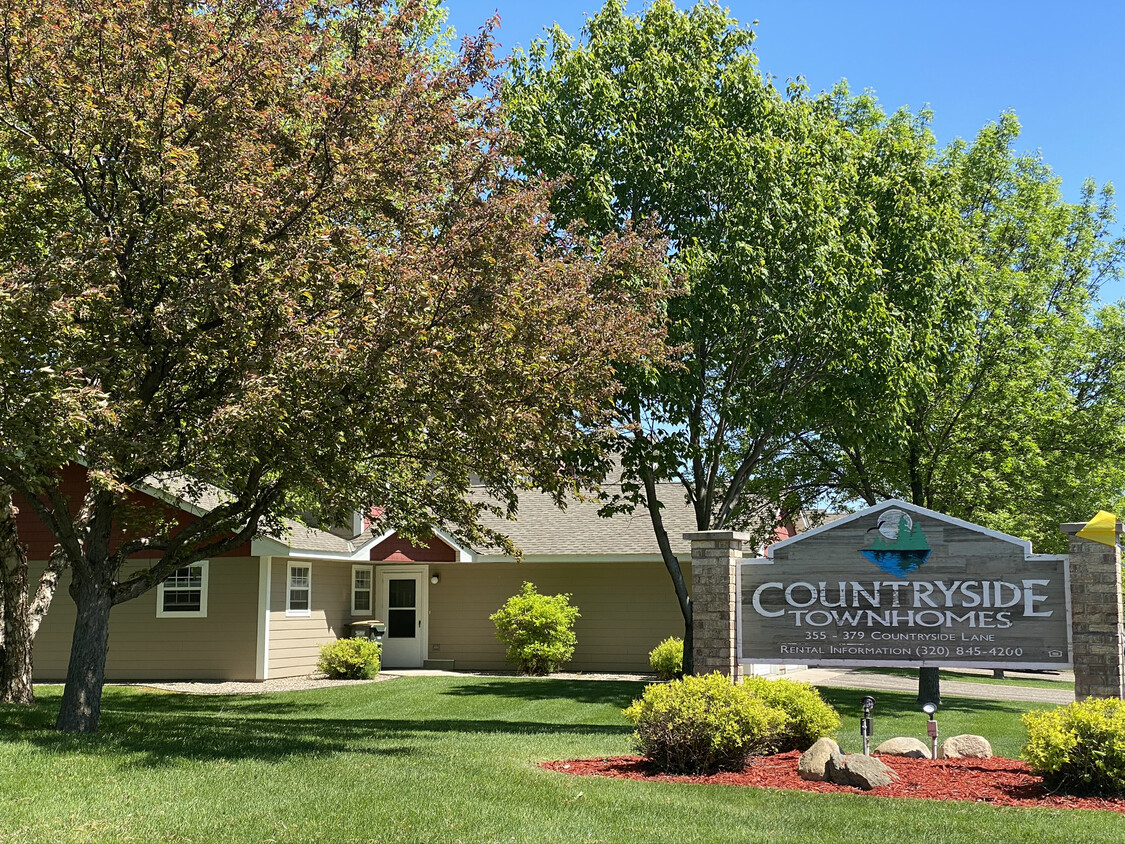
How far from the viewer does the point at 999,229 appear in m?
21.9

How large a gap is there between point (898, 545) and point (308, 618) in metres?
15.1

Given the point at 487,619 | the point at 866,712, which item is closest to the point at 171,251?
the point at 866,712

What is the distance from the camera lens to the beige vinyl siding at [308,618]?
21781mm

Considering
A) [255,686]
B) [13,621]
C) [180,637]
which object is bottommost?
[255,686]

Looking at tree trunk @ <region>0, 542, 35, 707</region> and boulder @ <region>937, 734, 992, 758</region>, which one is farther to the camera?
tree trunk @ <region>0, 542, 35, 707</region>

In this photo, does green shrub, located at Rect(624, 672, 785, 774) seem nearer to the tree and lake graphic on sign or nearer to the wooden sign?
the wooden sign

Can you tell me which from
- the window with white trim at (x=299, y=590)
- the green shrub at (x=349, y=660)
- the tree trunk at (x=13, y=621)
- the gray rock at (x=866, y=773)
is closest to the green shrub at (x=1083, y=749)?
the gray rock at (x=866, y=773)

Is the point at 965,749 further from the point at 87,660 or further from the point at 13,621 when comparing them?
the point at 13,621

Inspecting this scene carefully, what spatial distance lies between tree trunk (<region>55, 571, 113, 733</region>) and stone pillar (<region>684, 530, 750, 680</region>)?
6.64 meters

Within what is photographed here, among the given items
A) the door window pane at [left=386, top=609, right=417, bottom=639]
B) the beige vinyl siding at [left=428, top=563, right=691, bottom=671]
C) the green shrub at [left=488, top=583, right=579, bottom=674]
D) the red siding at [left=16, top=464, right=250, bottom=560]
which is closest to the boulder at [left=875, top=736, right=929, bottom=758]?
the green shrub at [left=488, top=583, right=579, bottom=674]

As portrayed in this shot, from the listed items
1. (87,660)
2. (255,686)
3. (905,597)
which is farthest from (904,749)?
(255,686)

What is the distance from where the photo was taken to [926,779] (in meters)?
9.33

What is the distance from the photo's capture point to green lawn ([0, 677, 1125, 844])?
7145 millimetres

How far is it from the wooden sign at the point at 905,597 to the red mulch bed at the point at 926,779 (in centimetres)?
117
